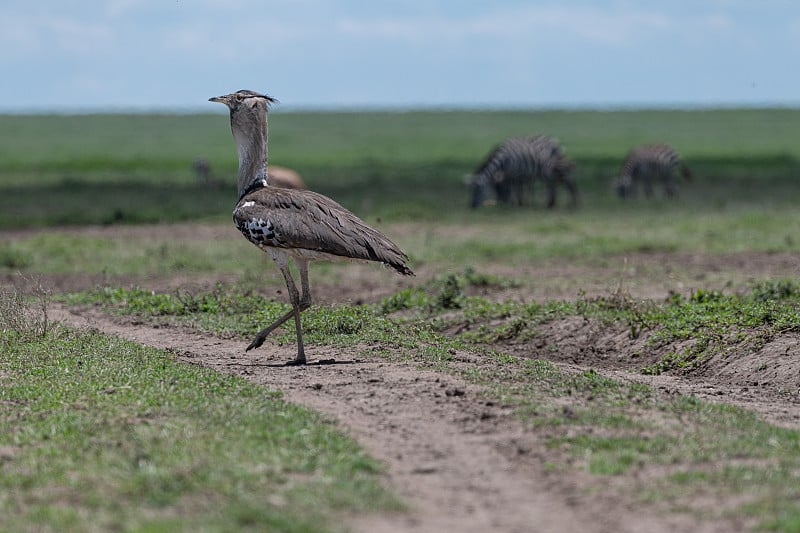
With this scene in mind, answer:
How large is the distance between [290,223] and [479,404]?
2.47 metres

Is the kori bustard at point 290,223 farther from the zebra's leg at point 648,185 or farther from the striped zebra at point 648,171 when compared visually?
the zebra's leg at point 648,185

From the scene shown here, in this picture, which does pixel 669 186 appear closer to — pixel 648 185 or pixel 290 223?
pixel 648 185

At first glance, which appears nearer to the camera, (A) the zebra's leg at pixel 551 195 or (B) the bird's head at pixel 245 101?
(B) the bird's head at pixel 245 101

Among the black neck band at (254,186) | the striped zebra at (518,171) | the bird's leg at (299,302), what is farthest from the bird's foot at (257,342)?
the striped zebra at (518,171)

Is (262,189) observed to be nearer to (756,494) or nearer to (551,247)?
(756,494)

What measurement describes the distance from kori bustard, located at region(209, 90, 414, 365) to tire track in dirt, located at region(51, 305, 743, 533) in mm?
803

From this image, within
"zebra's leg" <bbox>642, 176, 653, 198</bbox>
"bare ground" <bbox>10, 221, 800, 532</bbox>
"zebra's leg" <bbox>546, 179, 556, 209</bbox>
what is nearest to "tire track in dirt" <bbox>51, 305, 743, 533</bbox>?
"bare ground" <bbox>10, 221, 800, 532</bbox>

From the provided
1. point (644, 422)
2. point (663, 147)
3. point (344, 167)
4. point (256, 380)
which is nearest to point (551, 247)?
point (256, 380)

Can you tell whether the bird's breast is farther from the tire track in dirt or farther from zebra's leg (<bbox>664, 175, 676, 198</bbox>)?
zebra's leg (<bbox>664, 175, 676, 198</bbox>)

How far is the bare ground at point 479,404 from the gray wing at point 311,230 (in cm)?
86

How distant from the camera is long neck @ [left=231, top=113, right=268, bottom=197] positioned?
9523 millimetres

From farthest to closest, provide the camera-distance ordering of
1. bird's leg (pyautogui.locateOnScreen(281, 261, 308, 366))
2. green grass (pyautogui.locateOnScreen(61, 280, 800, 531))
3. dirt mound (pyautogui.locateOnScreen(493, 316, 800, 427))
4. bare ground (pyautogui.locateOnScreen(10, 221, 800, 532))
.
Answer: bird's leg (pyautogui.locateOnScreen(281, 261, 308, 366)), dirt mound (pyautogui.locateOnScreen(493, 316, 800, 427)), green grass (pyautogui.locateOnScreen(61, 280, 800, 531)), bare ground (pyautogui.locateOnScreen(10, 221, 800, 532))

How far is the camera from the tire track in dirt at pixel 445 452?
201 inches

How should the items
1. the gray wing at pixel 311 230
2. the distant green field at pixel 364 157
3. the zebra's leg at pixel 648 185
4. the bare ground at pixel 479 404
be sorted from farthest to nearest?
the zebra's leg at pixel 648 185 < the distant green field at pixel 364 157 < the gray wing at pixel 311 230 < the bare ground at pixel 479 404
